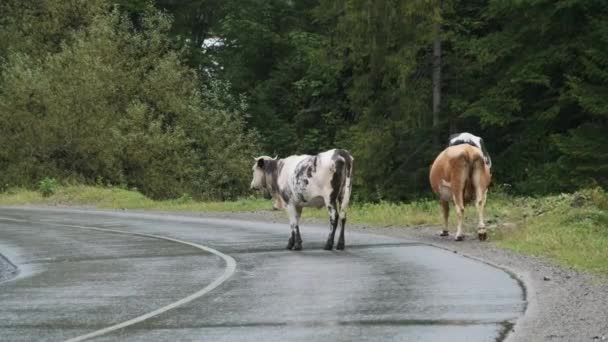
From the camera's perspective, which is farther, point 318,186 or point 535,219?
point 535,219

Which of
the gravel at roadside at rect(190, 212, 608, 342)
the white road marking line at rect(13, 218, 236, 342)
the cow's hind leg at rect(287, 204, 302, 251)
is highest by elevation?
the cow's hind leg at rect(287, 204, 302, 251)

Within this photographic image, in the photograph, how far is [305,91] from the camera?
61.8 meters

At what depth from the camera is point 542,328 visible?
30.1ft

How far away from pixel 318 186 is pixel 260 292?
5.63 metres

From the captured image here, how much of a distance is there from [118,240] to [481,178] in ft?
25.6

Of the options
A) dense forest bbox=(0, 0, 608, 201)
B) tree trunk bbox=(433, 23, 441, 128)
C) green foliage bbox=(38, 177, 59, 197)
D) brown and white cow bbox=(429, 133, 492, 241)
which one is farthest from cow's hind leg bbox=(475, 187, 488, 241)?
green foliage bbox=(38, 177, 59, 197)

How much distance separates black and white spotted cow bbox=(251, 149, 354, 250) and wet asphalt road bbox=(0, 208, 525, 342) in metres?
0.53

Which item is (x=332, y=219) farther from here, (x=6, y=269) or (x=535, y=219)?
(x=6, y=269)

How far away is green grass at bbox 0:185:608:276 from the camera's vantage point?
53.2 feet

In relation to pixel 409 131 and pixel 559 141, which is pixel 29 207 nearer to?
pixel 409 131

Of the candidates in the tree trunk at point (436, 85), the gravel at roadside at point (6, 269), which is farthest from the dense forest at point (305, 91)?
the gravel at roadside at point (6, 269)

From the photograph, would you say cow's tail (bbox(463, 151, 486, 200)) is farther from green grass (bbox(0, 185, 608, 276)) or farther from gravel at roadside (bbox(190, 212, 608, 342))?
gravel at roadside (bbox(190, 212, 608, 342))

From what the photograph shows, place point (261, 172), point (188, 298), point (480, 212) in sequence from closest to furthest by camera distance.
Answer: point (188, 298) → point (480, 212) → point (261, 172)

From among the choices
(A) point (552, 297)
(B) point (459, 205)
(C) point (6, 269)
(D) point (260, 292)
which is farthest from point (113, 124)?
(A) point (552, 297)
